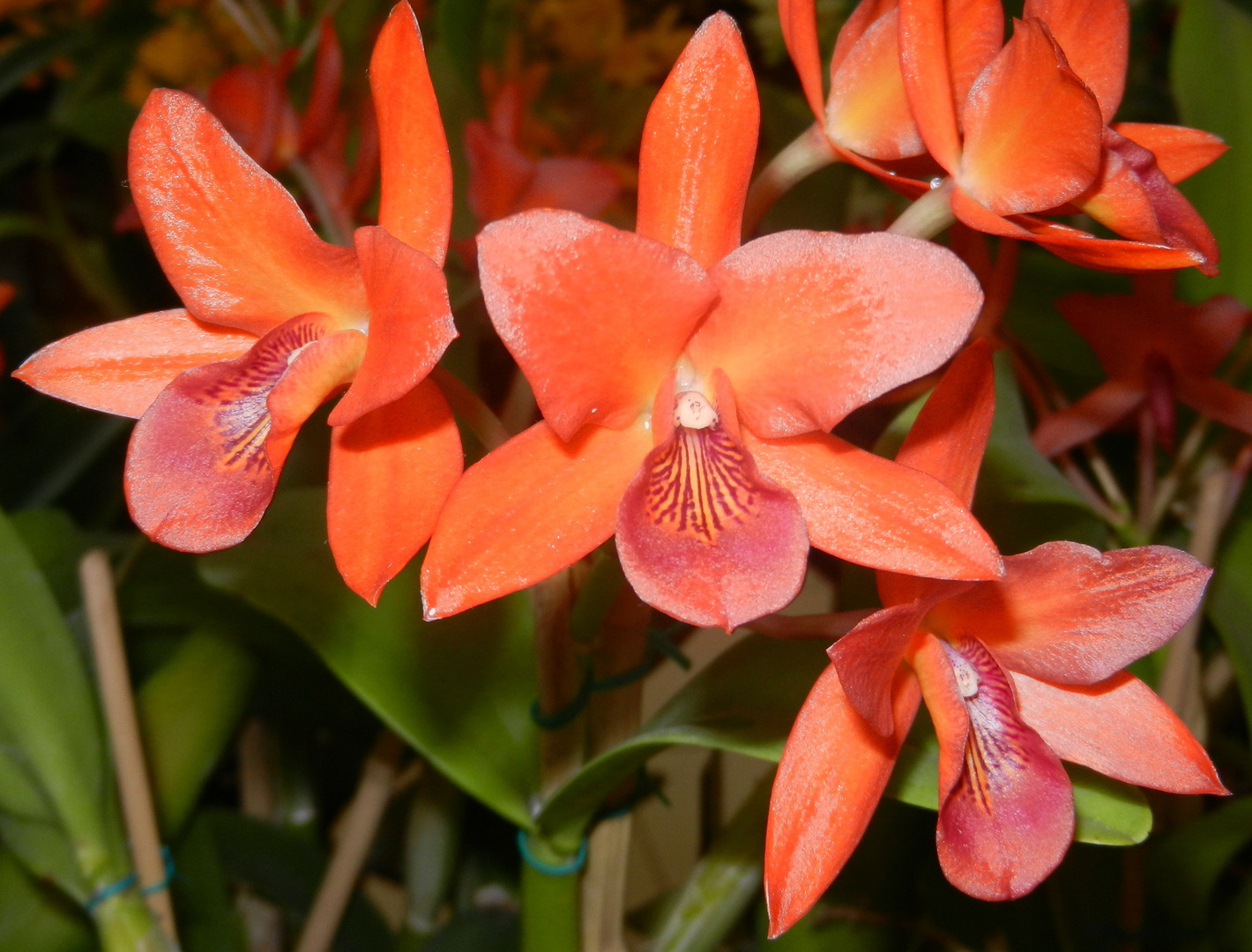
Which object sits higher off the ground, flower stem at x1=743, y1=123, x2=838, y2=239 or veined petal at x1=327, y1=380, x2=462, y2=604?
flower stem at x1=743, y1=123, x2=838, y2=239

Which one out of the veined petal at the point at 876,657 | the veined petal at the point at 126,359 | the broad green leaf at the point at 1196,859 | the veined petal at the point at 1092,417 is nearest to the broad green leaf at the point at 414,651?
the veined petal at the point at 126,359

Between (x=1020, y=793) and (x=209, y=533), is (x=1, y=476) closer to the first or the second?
(x=209, y=533)

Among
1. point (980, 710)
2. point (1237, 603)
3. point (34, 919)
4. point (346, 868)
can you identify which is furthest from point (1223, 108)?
point (34, 919)

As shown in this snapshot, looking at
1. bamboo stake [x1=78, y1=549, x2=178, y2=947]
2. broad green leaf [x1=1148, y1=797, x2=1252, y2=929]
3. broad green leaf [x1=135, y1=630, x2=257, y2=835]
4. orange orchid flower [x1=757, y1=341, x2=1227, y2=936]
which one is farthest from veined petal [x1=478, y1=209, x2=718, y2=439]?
broad green leaf [x1=1148, y1=797, x2=1252, y2=929]

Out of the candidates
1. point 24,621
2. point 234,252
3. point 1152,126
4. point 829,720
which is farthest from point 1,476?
point 1152,126

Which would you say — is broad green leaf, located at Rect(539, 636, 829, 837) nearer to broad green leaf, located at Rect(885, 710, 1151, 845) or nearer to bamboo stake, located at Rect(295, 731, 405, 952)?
broad green leaf, located at Rect(885, 710, 1151, 845)

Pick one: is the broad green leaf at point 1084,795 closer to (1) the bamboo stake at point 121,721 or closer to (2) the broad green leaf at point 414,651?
(2) the broad green leaf at point 414,651
